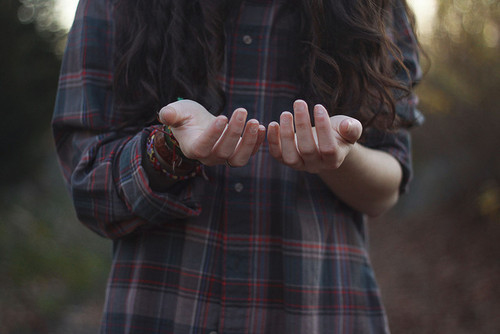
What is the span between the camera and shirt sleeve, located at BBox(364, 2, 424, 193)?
5.00 feet

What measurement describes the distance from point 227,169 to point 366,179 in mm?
374

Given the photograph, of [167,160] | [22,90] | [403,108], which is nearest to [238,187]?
[167,160]

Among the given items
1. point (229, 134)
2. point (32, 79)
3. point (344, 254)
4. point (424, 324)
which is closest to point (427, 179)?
point (424, 324)

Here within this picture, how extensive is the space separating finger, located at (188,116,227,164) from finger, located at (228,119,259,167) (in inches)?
1.7

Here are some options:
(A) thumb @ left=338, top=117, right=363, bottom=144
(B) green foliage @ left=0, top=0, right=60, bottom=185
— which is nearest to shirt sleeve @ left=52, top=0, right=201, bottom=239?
(A) thumb @ left=338, top=117, right=363, bottom=144

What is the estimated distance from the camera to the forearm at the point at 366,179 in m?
1.32

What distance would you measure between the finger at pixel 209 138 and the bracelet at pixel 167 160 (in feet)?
0.68

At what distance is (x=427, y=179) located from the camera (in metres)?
9.00

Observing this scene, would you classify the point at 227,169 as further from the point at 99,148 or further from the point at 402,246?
the point at 402,246

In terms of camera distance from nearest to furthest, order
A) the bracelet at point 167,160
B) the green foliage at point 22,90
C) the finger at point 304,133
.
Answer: the finger at point 304,133
the bracelet at point 167,160
the green foliage at point 22,90

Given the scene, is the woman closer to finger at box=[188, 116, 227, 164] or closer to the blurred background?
finger at box=[188, 116, 227, 164]

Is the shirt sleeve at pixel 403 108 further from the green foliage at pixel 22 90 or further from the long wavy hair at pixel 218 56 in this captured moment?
the green foliage at pixel 22 90

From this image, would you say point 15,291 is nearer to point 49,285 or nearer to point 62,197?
point 49,285

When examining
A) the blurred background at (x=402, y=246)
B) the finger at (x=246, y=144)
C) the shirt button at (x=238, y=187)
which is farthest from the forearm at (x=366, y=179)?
the blurred background at (x=402, y=246)
